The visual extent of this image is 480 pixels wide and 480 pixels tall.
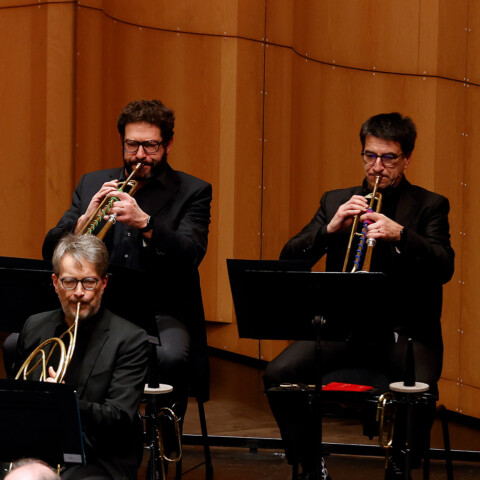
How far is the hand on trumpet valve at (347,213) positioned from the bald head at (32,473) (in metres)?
1.87

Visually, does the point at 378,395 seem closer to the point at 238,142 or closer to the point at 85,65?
the point at 238,142

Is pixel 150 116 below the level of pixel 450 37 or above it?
below

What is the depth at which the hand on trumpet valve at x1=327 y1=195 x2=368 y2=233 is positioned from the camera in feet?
11.6

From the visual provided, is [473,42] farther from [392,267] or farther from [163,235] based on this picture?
[163,235]

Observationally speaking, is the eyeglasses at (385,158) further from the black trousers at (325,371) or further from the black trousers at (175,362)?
the black trousers at (175,362)

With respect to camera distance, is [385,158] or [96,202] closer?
[96,202]

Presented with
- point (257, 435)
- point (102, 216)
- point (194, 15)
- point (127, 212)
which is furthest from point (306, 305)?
point (194, 15)

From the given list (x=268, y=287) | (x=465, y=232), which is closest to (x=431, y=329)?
(x=268, y=287)

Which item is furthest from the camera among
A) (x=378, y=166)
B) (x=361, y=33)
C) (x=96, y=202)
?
(x=361, y=33)

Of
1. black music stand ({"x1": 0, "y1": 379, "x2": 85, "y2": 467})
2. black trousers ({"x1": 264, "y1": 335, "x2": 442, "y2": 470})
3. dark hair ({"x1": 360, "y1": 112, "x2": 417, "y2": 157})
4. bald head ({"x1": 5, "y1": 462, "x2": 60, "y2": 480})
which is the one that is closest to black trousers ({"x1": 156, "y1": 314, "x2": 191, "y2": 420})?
black trousers ({"x1": 264, "y1": 335, "x2": 442, "y2": 470})

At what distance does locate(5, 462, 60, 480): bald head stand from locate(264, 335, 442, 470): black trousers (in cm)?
173

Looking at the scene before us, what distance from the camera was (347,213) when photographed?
3.57 meters

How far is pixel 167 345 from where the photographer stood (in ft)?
12.3

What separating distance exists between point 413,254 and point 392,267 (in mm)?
156
